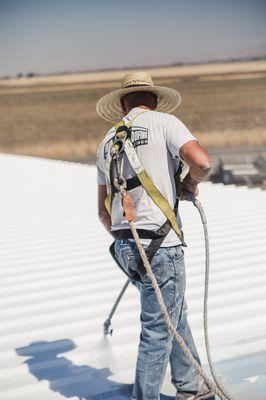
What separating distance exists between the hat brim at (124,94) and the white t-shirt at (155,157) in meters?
0.15

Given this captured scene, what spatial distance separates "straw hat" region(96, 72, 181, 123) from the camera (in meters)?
2.30

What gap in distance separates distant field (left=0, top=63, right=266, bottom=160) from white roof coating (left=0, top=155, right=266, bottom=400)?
24.1 meters

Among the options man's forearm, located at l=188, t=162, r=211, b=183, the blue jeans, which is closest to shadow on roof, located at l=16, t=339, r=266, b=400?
the blue jeans

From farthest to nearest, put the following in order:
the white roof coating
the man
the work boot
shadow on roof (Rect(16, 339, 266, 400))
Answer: the white roof coating
shadow on roof (Rect(16, 339, 266, 400))
the work boot
the man

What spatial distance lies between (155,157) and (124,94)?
40 centimetres

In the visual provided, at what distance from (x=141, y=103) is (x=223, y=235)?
11.6 feet

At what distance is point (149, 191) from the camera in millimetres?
2158

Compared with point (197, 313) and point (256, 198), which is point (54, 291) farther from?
point (256, 198)

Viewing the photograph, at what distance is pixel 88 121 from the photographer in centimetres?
4028

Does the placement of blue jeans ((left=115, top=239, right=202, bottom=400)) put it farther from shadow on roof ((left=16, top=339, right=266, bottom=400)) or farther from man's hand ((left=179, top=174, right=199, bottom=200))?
shadow on roof ((left=16, top=339, right=266, bottom=400))

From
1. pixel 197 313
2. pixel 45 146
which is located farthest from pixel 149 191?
pixel 45 146

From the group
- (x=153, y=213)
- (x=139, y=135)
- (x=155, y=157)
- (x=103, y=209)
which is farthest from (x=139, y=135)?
(x=103, y=209)

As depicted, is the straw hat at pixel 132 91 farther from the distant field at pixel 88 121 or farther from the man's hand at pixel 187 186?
the distant field at pixel 88 121

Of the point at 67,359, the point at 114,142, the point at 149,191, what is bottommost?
the point at 67,359
